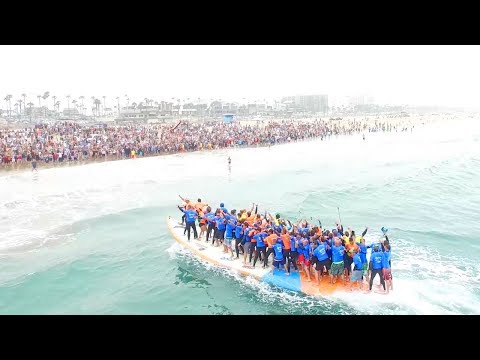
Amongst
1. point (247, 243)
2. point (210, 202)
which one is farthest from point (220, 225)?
point (210, 202)

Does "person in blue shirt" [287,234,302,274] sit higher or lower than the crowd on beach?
lower

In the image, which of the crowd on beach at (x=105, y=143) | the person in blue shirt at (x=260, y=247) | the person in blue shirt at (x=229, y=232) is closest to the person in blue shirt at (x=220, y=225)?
the person in blue shirt at (x=229, y=232)

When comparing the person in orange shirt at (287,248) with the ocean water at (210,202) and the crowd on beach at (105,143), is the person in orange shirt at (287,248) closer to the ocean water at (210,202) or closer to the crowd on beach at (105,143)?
the ocean water at (210,202)

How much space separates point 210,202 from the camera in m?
22.1

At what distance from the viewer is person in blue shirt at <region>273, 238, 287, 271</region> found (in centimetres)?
1220

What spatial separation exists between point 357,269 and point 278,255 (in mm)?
2282

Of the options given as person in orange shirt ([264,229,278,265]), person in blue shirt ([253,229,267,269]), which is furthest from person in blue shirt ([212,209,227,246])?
person in orange shirt ([264,229,278,265])

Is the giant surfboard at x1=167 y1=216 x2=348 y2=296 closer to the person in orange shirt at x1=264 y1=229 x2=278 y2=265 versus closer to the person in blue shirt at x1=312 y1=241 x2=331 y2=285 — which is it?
the person in blue shirt at x1=312 y1=241 x2=331 y2=285

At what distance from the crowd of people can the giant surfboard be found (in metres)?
0.16

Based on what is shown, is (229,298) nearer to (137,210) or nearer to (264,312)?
(264,312)

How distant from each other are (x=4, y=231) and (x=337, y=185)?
18.9 meters

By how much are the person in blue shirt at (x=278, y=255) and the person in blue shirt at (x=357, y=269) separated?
205 centimetres

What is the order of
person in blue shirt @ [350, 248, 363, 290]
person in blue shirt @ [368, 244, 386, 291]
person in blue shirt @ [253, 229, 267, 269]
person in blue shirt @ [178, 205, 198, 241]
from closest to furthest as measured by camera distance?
person in blue shirt @ [368, 244, 386, 291] → person in blue shirt @ [350, 248, 363, 290] → person in blue shirt @ [253, 229, 267, 269] → person in blue shirt @ [178, 205, 198, 241]

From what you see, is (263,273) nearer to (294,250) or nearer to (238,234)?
(294,250)
